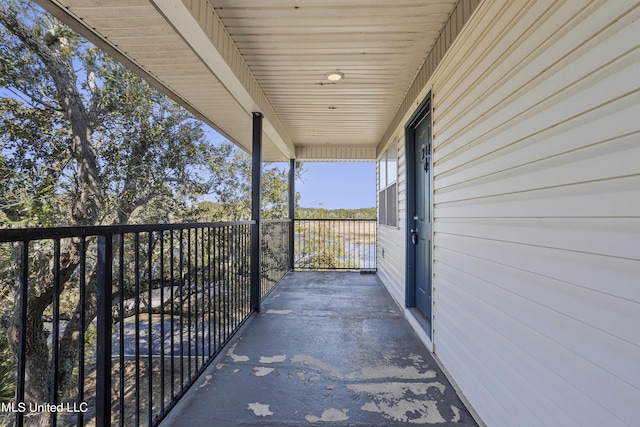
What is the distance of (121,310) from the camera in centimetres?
155

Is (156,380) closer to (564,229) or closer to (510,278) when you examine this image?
(510,278)

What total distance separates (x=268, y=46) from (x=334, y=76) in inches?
28.9

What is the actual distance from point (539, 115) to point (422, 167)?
1935 mm

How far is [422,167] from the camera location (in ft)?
10.2

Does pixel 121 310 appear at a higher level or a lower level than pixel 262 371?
higher

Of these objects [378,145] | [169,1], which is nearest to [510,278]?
[169,1]

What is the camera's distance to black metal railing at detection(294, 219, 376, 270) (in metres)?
6.38

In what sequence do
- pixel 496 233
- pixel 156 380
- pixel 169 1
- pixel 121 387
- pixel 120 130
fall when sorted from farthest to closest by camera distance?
pixel 120 130
pixel 156 380
pixel 169 1
pixel 496 233
pixel 121 387

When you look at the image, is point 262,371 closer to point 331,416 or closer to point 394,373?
point 331,416

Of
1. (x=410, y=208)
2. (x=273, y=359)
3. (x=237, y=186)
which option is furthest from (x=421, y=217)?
(x=237, y=186)

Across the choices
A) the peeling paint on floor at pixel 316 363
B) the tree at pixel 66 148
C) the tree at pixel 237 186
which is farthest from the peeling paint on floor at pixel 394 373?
the tree at pixel 237 186

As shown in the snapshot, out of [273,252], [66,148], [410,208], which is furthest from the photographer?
[66,148]

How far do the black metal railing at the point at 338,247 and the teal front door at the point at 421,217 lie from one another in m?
Answer: 2.81

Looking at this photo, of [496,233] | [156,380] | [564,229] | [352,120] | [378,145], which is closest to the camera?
[564,229]
